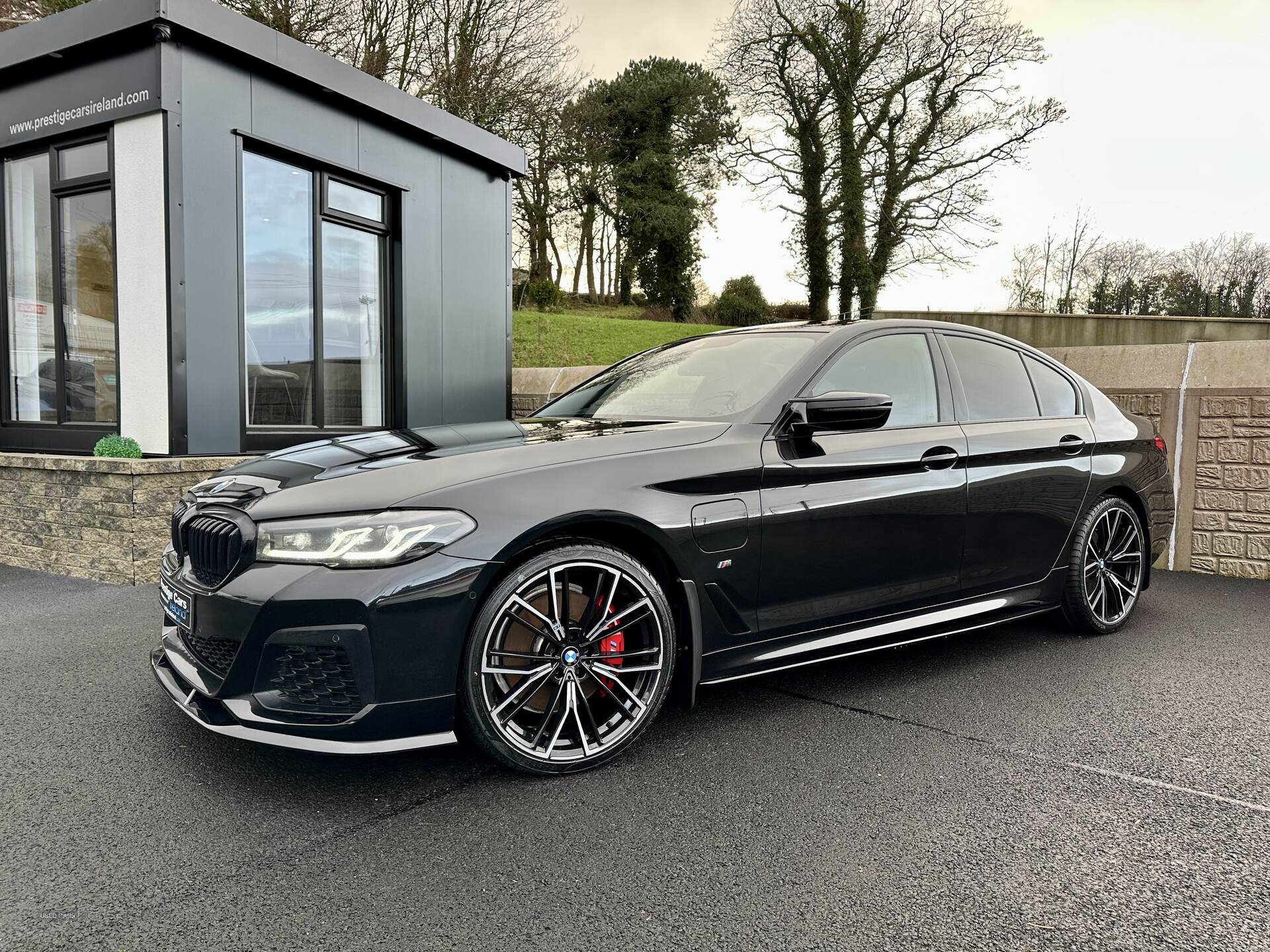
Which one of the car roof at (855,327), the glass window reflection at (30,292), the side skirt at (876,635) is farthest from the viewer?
the glass window reflection at (30,292)

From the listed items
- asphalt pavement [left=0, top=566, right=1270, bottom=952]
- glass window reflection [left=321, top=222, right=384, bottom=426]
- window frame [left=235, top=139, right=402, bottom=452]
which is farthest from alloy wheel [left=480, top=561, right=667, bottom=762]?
glass window reflection [left=321, top=222, right=384, bottom=426]

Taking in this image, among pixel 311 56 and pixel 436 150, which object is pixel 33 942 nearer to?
pixel 311 56

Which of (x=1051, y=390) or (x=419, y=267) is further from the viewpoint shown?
(x=419, y=267)

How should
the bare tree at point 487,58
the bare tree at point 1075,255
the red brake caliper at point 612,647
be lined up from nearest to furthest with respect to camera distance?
the red brake caliper at point 612,647 → the bare tree at point 487,58 → the bare tree at point 1075,255

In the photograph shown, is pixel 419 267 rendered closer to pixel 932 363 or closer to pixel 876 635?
pixel 932 363

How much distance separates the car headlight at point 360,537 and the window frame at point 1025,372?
2.42m


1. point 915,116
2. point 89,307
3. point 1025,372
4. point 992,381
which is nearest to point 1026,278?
point 915,116

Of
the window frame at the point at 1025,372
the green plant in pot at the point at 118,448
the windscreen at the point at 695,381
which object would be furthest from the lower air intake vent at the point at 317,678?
the green plant in pot at the point at 118,448

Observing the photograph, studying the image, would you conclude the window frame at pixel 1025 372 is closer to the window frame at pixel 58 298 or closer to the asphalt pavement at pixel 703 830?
the asphalt pavement at pixel 703 830

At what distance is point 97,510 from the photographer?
5.81 meters

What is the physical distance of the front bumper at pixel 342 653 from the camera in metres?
2.30

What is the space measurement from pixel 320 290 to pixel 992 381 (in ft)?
20.2

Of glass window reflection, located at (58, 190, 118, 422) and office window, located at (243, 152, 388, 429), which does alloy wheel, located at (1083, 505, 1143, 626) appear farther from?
glass window reflection, located at (58, 190, 118, 422)

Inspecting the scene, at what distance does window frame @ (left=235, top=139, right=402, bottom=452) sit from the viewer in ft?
22.4
